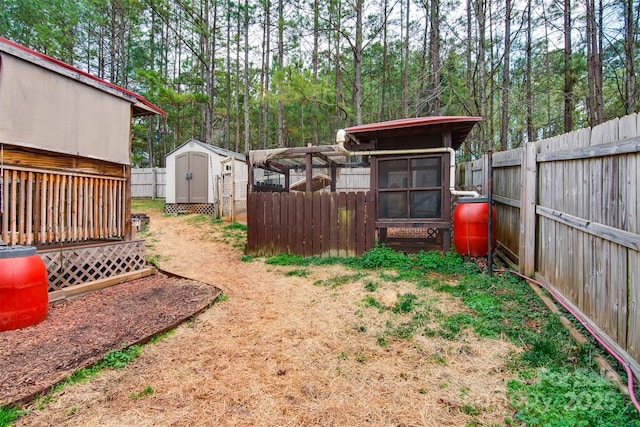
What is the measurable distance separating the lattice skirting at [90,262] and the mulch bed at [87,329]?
0.30 meters

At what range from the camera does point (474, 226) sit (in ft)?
15.9

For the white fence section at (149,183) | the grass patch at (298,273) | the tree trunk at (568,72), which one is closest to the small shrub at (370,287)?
the grass patch at (298,273)

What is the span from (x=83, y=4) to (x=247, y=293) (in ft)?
80.3

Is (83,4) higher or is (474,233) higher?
(83,4)

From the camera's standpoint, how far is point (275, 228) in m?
6.55

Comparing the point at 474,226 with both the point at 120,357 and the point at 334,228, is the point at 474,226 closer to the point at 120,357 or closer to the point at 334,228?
the point at 334,228

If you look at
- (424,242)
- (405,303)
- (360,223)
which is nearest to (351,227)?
(360,223)

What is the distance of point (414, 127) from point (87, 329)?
527cm

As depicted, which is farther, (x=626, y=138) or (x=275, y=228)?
(x=275, y=228)

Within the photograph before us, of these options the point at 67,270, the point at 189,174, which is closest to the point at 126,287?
the point at 67,270

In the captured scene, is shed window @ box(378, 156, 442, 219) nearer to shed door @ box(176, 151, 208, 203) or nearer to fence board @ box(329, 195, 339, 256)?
fence board @ box(329, 195, 339, 256)

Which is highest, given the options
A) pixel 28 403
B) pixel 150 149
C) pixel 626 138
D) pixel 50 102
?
pixel 150 149

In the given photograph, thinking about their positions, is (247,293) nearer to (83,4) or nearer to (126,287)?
(126,287)

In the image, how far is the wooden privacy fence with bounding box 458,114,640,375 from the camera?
2037 mm
